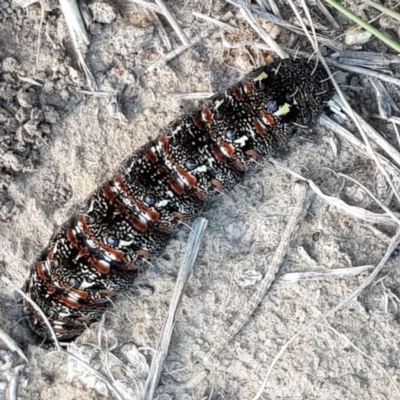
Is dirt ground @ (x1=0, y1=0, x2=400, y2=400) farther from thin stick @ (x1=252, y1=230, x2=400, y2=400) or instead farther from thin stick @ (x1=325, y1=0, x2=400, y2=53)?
thin stick @ (x1=325, y1=0, x2=400, y2=53)

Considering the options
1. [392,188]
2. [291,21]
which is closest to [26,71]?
[291,21]

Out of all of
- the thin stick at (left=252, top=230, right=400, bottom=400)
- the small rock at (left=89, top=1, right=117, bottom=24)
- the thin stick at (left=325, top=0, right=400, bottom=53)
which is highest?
the small rock at (left=89, top=1, right=117, bottom=24)

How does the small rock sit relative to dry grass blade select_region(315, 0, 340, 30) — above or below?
above

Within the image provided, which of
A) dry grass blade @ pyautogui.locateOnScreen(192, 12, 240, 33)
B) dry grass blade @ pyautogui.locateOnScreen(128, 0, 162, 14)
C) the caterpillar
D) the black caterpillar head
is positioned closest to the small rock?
dry grass blade @ pyautogui.locateOnScreen(128, 0, 162, 14)

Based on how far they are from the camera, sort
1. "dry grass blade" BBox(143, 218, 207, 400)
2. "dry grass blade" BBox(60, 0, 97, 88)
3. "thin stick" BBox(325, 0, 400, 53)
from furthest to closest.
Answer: "dry grass blade" BBox(143, 218, 207, 400)
"dry grass blade" BBox(60, 0, 97, 88)
"thin stick" BBox(325, 0, 400, 53)

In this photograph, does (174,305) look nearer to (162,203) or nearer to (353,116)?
(162,203)

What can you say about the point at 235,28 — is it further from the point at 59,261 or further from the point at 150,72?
the point at 59,261

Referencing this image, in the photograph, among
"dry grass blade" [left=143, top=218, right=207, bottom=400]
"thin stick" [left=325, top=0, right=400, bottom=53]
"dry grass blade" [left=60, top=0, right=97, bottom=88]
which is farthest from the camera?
"dry grass blade" [left=143, top=218, right=207, bottom=400]
